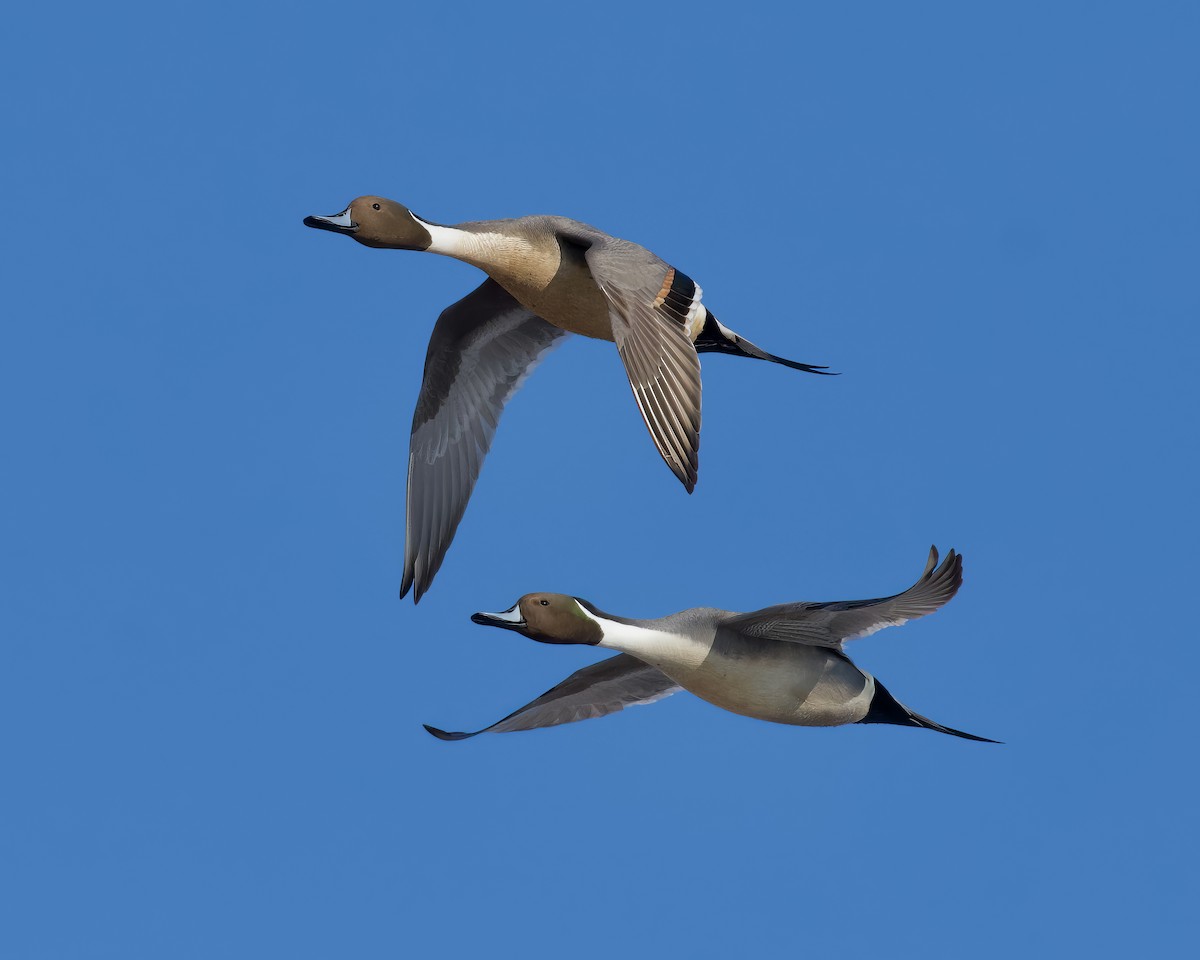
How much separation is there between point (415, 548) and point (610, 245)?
234 centimetres

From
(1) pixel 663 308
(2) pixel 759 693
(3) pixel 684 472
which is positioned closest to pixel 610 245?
(1) pixel 663 308

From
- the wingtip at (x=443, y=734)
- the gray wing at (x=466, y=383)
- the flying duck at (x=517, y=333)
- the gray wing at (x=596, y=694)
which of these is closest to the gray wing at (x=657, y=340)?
the flying duck at (x=517, y=333)

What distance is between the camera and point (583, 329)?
32.8ft

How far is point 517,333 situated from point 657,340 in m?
2.68

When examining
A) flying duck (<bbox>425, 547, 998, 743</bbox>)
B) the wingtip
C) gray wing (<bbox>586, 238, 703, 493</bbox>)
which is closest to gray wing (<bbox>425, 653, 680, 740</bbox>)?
the wingtip

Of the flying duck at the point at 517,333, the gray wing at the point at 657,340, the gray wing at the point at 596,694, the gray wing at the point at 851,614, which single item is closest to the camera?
the gray wing at the point at 657,340

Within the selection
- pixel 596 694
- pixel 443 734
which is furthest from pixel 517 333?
pixel 443 734

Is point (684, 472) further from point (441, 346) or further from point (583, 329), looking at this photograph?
point (441, 346)

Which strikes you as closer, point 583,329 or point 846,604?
point 846,604

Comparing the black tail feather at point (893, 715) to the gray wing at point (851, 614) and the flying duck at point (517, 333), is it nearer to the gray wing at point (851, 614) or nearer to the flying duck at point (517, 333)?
the gray wing at point (851, 614)

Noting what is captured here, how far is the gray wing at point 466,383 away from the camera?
11.0m

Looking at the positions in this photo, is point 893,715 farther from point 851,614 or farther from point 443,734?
point 443,734

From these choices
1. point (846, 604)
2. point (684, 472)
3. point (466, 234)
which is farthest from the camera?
point (466, 234)

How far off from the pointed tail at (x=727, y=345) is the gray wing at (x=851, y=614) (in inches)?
69.9
